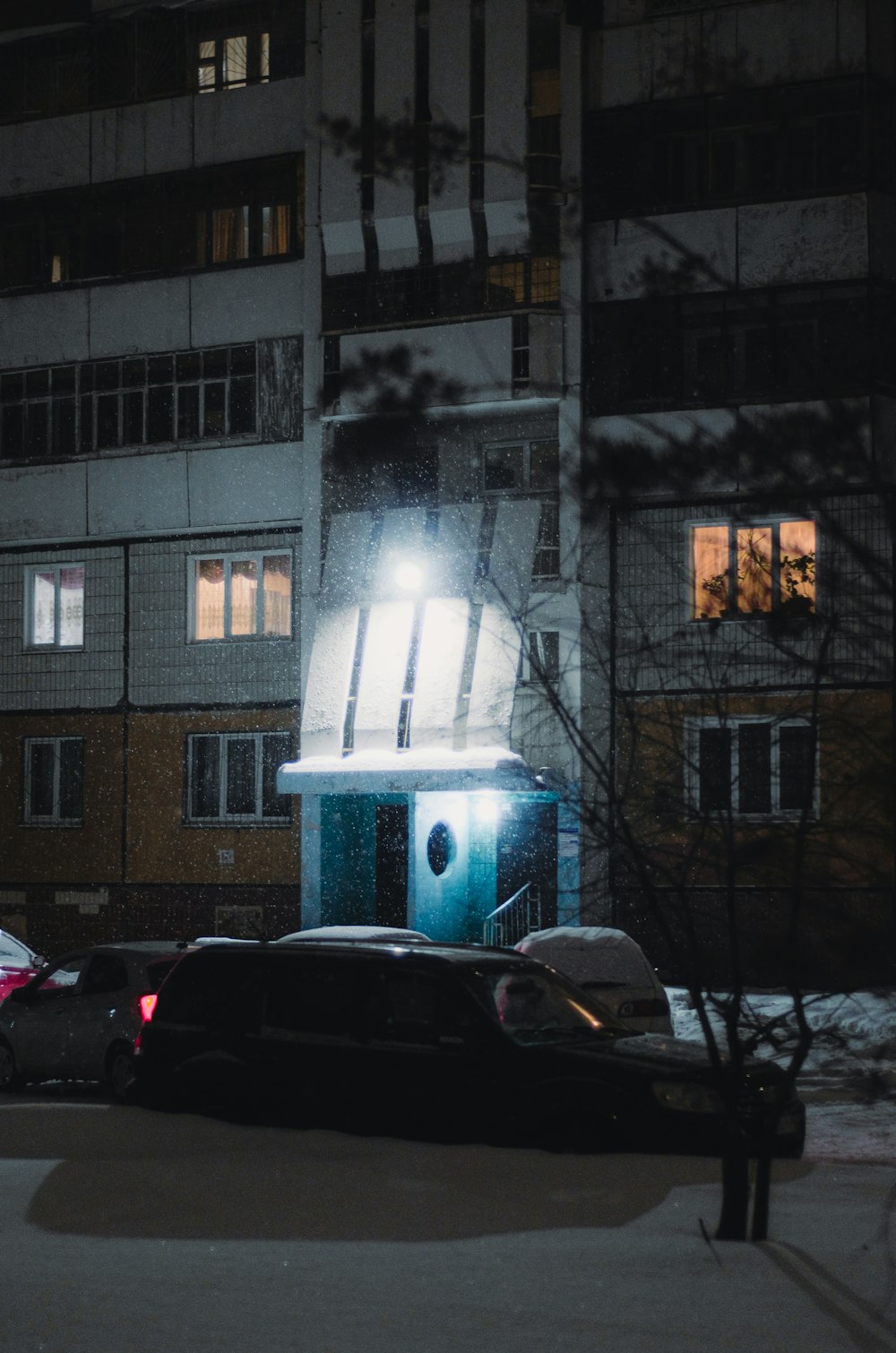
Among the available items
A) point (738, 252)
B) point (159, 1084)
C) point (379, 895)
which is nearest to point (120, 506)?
point (379, 895)

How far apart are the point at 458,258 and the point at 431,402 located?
2191 millimetres

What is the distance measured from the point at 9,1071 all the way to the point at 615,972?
18.2 ft

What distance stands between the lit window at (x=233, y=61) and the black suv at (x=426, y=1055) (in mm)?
20785

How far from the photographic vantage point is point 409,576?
92.1 feet

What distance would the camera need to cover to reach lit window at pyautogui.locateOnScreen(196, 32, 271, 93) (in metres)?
30.7

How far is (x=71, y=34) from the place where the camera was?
32.1 metres

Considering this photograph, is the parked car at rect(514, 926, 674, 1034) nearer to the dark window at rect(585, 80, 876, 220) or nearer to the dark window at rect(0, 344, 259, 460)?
the dark window at rect(585, 80, 876, 220)

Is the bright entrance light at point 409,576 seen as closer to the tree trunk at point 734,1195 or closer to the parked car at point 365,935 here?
the parked car at point 365,935

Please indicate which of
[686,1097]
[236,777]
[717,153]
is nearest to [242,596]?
[236,777]

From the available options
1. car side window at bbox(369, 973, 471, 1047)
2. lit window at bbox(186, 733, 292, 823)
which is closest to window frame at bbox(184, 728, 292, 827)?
lit window at bbox(186, 733, 292, 823)

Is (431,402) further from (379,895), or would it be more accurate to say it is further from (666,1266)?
(666,1266)

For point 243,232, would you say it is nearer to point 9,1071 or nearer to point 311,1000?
point 9,1071

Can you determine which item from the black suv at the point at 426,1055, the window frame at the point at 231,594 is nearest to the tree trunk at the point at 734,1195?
the black suv at the point at 426,1055

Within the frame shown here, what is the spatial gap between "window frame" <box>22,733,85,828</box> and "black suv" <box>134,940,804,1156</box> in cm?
1799
